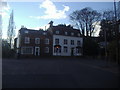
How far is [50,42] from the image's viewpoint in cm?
4362

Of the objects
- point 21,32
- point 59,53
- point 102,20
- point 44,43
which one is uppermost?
point 102,20

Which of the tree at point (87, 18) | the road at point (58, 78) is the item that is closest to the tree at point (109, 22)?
the tree at point (87, 18)

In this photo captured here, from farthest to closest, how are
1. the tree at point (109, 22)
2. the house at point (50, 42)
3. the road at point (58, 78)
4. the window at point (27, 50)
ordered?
1. the tree at point (109, 22)
2. the house at point (50, 42)
3. the window at point (27, 50)
4. the road at point (58, 78)

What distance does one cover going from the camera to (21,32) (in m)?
41.7

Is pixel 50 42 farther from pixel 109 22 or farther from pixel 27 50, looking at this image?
pixel 109 22

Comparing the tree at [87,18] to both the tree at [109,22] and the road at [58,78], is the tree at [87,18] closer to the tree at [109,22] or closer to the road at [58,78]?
the tree at [109,22]

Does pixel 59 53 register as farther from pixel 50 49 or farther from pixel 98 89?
pixel 98 89

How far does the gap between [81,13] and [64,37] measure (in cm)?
897

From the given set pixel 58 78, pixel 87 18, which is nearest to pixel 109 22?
pixel 87 18

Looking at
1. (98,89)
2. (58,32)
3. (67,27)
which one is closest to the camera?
(98,89)

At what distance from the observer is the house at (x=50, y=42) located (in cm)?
4138

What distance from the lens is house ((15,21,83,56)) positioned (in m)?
41.4

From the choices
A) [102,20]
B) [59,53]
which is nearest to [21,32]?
[59,53]

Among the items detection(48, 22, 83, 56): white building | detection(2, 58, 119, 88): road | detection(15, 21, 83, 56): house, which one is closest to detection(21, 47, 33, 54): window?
detection(15, 21, 83, 56): house
